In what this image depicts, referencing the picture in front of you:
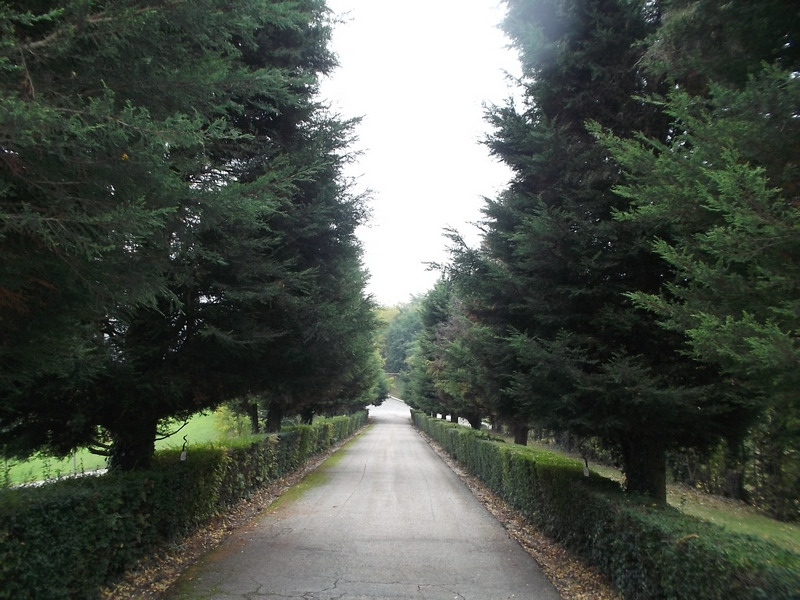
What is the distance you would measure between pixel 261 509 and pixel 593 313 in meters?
7.37

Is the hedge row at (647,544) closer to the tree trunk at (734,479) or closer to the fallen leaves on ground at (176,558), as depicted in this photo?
the fallen leaves on ground at (176,558)

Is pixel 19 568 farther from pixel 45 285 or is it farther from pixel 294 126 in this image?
pixel 294 126

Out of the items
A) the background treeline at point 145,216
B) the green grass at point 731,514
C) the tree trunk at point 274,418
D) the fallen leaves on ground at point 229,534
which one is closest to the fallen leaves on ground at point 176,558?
the fallen leaves on ground at point 229,534

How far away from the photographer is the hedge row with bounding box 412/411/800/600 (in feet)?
11.0

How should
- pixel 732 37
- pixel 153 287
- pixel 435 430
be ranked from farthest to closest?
pixel 435 430 → pixel 732 37 → pixel 153 287

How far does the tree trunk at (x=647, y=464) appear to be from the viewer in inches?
301

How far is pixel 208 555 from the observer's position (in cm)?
709

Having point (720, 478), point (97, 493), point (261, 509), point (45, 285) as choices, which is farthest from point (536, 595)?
point (720, 478)

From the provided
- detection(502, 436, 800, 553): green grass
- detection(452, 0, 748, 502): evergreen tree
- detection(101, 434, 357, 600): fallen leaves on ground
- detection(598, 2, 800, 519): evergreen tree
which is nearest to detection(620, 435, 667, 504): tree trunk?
detection(452, 0, 748, 502): evergreen tree

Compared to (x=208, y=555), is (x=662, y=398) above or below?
above

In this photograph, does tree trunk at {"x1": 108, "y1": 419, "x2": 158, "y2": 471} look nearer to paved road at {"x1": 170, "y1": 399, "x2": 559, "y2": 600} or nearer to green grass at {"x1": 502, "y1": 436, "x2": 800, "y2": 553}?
paved road at {"x1": 170, "y1": 399, "x2": 559, "y2": 600}

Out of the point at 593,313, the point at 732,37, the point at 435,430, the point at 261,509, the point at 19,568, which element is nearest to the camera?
the point at 19,568

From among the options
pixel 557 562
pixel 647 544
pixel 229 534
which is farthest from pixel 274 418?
pixel 647 544

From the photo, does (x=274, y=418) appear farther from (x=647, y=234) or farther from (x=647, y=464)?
(x=647, y=234)
